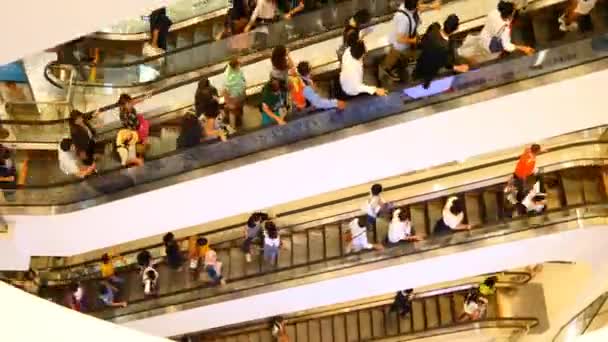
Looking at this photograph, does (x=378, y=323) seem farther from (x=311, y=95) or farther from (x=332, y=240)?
(x=311, y=95)

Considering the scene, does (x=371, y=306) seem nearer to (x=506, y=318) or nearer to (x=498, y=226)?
(x=506, y=318)

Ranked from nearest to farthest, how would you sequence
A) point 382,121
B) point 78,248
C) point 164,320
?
point 382,121
point 78,248
point 164,320

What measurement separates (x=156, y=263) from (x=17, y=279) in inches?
102

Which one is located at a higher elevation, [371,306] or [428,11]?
[428,11]

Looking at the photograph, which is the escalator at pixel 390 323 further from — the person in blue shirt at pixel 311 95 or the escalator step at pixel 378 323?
the person in blue shirt at pixel 311 95

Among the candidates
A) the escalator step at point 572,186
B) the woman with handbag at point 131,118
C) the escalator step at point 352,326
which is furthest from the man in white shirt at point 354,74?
the escalator step at point 352,326

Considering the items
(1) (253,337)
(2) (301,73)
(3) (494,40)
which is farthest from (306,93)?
(1) (253,337)

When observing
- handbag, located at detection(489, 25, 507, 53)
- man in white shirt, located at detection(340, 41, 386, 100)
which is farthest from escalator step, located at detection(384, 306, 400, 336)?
handbag, located at detection(489, 25, 507, 53)

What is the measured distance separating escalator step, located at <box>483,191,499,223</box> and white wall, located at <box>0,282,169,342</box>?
21.0 ft

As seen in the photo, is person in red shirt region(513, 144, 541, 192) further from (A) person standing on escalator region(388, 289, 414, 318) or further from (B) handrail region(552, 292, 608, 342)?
(A) person standing on escalator region(388, 289, 414, 318)

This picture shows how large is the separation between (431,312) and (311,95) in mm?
6025

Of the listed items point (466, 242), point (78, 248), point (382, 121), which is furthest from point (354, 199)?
point (78, 248)

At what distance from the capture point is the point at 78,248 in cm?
1127

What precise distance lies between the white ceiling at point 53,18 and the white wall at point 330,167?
2663 millimetres
